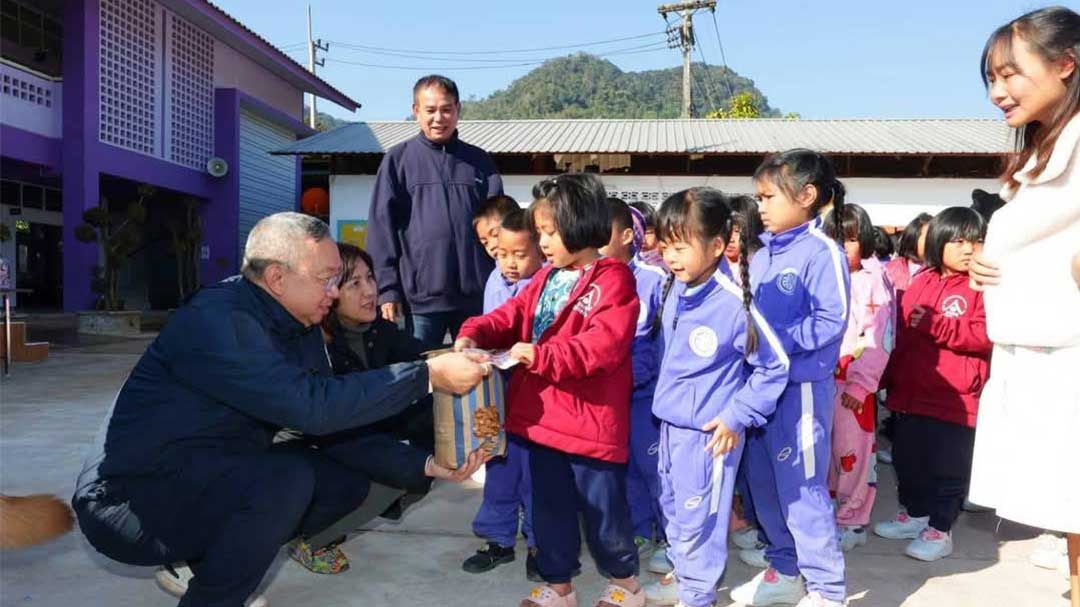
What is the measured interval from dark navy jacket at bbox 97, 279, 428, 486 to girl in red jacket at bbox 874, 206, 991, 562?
2.05 metres

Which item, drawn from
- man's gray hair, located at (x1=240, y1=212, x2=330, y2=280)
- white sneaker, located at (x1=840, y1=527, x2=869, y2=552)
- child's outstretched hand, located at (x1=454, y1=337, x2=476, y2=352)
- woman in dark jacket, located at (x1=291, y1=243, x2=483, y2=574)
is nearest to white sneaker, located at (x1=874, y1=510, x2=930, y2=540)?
white sneaker, located at (x1=840, y1=527, x2=869, y2=552)

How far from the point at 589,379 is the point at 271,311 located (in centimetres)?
96

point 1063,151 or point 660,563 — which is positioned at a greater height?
point 1063,151

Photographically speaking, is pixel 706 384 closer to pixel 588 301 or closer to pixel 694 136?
pixel 588 301

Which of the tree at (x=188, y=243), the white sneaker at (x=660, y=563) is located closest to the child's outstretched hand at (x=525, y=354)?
the white sneaker at (x=660, y=563)

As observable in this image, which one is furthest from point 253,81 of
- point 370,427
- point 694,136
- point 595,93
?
point 595,93

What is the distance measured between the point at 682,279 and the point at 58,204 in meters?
21.1

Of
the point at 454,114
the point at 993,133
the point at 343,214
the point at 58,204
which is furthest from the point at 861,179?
the point at 58,204

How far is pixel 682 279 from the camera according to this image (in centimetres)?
238

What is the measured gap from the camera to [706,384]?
7.60 feet

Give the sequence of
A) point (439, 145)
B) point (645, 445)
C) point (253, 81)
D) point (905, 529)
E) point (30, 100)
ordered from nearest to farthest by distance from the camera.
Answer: point (645, 445) → point (905, 529) → point (439, 145) → point (30, 100) → point (253, 81)

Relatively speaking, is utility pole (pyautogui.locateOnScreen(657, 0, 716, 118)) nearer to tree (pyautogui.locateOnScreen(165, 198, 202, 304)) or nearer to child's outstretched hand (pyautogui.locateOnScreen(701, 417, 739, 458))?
tree (pyautogui.locateOnScreen(165, 198, 202, 304))

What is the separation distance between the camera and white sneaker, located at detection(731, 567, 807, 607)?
254 centimetres

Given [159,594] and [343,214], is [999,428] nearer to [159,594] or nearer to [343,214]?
[159,594]
